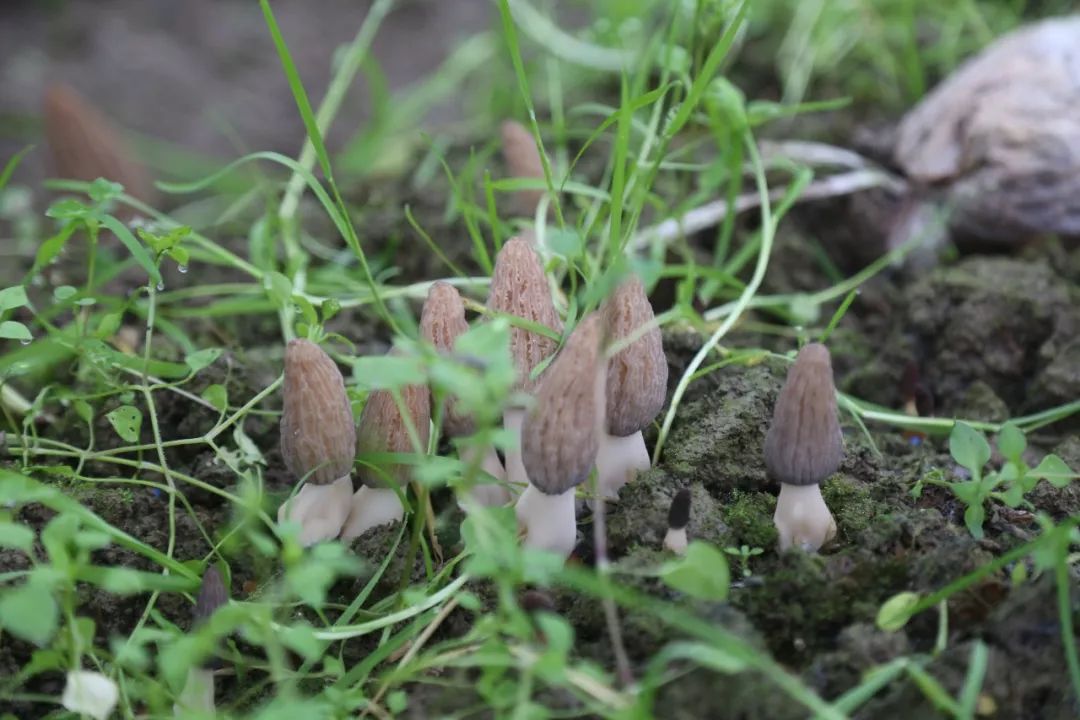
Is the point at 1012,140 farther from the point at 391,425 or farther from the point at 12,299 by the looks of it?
the point at 12,299

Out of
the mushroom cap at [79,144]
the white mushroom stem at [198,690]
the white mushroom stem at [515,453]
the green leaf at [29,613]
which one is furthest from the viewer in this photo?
the mushroom cap at [79,144]

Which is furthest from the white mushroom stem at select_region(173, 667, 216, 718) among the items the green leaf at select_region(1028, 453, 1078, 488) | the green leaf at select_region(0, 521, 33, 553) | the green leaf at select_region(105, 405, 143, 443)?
the green leaf at select_region(1028, 453, 1078, 488)

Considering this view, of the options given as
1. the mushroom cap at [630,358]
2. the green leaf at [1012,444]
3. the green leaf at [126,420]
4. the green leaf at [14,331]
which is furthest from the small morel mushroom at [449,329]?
the green leaf at [1012,444]

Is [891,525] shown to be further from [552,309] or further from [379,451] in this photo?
[379,451]

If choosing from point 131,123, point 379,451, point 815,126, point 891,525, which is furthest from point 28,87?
point 891,525

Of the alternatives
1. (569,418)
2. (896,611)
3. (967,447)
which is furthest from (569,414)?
(967,447)

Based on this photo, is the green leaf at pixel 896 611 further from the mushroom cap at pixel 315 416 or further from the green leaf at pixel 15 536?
the green leaf at pixel 15 536

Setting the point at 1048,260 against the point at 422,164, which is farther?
the point at 422,164
